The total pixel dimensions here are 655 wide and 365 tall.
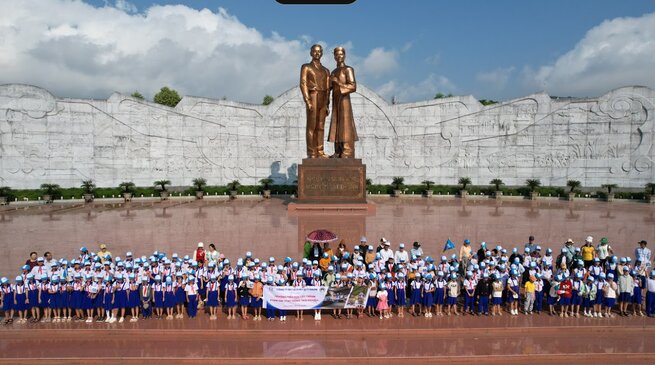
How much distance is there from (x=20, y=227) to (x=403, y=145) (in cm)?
1785

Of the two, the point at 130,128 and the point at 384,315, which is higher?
the point at 130,128

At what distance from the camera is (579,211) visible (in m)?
17.8

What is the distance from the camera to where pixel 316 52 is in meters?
16.8

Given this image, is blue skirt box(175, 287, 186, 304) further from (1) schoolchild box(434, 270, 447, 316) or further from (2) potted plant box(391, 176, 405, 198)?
(2) potted plant box(391, 176, 405, 198)

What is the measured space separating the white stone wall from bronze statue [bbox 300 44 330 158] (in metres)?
6.77

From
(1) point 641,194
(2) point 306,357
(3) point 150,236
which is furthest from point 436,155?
(2) point 306,357

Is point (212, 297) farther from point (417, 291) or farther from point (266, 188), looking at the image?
point (266, 188)

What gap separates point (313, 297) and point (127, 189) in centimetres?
1716

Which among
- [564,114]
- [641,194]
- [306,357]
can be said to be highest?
[564,114]

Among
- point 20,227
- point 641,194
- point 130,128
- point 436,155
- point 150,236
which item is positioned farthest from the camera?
point 436,155

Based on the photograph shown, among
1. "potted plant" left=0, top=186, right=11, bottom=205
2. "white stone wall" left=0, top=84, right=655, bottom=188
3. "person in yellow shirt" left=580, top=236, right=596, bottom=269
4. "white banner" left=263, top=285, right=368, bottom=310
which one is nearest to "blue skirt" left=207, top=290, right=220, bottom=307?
"white banner" left=263, top=285, right=368, bottom=310

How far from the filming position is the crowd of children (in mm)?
6848

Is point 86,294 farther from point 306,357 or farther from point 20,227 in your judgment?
point 20,227

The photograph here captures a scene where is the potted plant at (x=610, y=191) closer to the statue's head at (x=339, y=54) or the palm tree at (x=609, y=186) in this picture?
the palm tree at (x=609, y=186)
